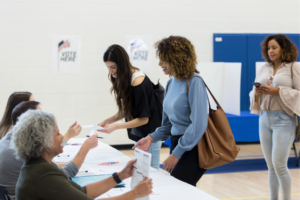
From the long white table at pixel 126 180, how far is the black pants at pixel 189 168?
4 cm

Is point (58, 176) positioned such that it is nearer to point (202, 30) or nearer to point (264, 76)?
point (264, 76)

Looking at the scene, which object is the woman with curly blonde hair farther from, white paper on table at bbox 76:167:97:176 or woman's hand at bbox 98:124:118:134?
woman's hand at bbox 98:124:118:134

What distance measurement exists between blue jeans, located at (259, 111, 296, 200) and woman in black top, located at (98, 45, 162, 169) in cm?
102

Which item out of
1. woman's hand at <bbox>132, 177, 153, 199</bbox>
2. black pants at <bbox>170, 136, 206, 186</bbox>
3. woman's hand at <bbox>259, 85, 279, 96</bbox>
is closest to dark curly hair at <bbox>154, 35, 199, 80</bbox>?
black pants at <bbox>170, 136, 206, 186</bbox>

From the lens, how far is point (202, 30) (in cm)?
591

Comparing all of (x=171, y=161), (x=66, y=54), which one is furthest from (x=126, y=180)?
(x=66, y=54)

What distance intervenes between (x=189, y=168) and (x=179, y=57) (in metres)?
0.58

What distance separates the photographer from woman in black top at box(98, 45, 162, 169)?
2.43 metres

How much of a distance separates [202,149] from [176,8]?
4.39 meters

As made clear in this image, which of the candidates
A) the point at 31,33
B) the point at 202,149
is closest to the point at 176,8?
the point at 31,33

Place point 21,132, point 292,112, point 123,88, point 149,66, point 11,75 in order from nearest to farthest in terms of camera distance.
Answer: point 21,132 < point 123,88 < point 292,112 < point 11,75 < point 149,66

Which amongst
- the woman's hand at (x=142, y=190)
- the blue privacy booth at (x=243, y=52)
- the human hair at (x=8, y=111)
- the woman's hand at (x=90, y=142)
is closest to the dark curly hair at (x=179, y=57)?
the woman's hand at (x=90, y=142)

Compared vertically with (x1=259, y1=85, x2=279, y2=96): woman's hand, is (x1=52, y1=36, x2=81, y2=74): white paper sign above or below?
above

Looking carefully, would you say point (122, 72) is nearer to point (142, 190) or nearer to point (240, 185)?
point (142, 190)
